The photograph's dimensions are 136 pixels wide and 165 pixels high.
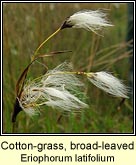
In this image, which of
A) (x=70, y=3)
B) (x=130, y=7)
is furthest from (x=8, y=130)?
(x=70, y=3)

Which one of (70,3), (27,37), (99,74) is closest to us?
(99,74)

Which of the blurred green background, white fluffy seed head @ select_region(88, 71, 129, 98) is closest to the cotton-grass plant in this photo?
white fluffy seed head @ select_region(88, 71, 129, 98)

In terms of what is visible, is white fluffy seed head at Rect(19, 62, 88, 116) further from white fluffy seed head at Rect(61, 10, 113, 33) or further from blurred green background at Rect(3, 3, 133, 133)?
blurred green background at Rect(3, 3, 133, 133)

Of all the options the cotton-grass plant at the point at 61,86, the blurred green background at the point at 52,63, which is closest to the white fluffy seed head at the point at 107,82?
the cotton-grass plant at the point at 61,86

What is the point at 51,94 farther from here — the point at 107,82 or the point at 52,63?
the point at 52,63

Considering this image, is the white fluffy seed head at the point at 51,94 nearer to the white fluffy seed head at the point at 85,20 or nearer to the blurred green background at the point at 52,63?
the white fluffy seed head at the point at 85,20

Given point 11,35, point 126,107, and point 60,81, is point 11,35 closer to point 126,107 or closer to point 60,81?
point 126,107
